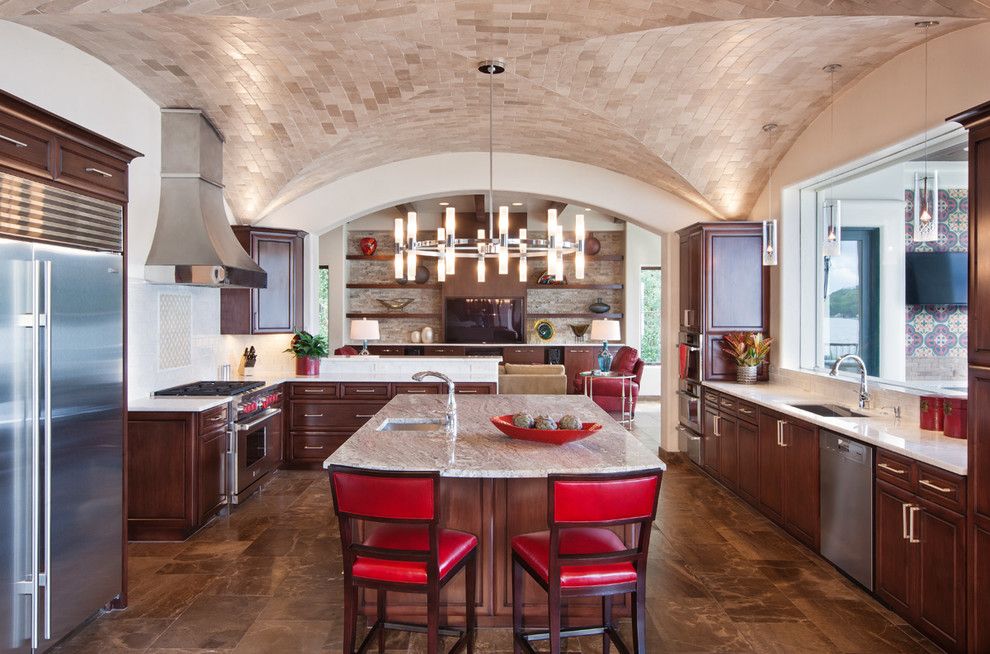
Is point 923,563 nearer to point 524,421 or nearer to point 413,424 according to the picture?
point 524,421

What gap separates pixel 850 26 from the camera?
3664mm

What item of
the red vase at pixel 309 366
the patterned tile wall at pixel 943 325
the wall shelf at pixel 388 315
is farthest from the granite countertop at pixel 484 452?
the wall shelf at pixel 388 315

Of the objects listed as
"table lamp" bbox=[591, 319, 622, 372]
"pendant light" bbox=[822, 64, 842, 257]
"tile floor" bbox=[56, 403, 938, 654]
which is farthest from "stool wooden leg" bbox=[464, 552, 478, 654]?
"table lamp" bbox=[591, 319, 622, 372]

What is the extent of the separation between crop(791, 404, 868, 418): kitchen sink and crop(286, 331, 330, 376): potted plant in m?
4.50

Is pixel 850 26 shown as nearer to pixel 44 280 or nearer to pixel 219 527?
pixel 44 280

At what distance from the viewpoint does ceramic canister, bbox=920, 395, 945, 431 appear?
3.58m

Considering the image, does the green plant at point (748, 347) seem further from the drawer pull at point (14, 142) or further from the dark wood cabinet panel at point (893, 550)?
the drawer pull at point (14, 142)

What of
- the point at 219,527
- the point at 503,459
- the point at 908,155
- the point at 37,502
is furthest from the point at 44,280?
the point at 908,155

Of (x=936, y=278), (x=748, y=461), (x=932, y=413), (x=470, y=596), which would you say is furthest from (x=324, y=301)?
(x=932, y=413)

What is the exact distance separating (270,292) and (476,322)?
5182mm

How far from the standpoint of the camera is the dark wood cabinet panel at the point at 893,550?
3.10 m

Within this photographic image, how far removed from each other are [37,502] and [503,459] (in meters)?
1.96

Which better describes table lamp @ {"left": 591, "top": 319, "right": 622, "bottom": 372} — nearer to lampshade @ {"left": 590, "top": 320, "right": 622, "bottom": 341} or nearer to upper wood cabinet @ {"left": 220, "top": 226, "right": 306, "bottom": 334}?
lampshade @ {"left": 590, "top": 320, "right": 622, "bottom": 341}

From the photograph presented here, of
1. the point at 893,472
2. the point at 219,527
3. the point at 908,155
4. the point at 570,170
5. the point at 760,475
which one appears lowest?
the point at 219,527
